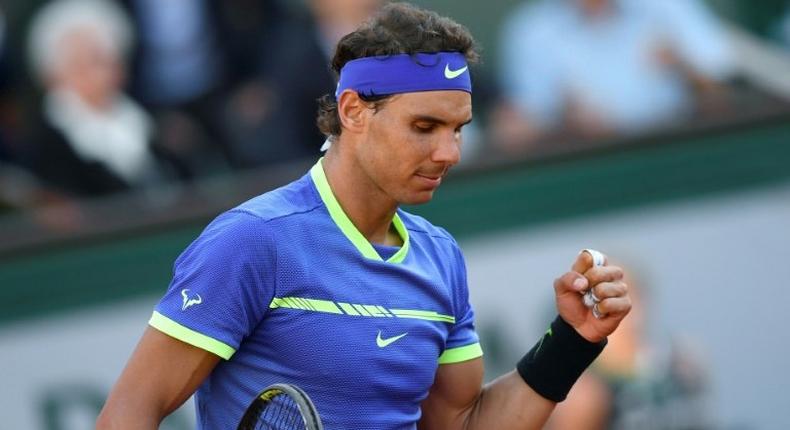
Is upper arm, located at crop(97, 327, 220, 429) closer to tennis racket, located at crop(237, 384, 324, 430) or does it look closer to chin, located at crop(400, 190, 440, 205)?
tennis racket, located at crop(237, 384, 324, 430)

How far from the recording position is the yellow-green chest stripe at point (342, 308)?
3406mm

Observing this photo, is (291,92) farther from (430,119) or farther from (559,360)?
(430,119)

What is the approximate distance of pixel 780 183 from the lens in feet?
25.6

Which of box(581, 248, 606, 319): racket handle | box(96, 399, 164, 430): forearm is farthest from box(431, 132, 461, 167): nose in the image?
box(96, 399, 164, 430): forearm

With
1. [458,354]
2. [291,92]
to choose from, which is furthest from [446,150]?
[291,92]

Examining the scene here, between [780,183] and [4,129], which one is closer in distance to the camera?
[4,129]

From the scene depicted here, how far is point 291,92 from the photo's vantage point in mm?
7371

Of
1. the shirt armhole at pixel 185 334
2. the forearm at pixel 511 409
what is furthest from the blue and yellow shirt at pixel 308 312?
the forearm at pixel 511 409

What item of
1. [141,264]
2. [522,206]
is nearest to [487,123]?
[522,206]

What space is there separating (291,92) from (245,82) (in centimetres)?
27

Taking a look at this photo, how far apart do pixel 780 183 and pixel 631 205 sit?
0.79m

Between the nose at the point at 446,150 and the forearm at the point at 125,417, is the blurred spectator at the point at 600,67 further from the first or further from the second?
the forearm at the point at 125,417

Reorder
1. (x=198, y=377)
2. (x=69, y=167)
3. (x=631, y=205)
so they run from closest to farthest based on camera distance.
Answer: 1. (x=198, y=377)
2. (x=69, y=167)
3. (x=631, y=205)

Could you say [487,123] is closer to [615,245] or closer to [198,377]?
[615,245]
